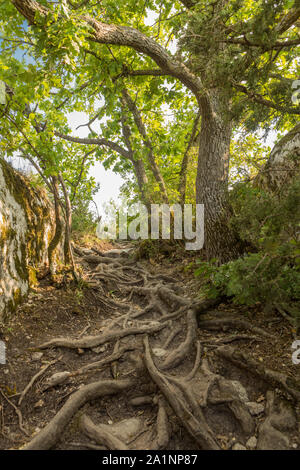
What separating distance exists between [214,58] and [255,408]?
3.62m

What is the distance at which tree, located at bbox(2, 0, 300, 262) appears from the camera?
2910mm

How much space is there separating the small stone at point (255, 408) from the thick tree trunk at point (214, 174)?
9.29 feet

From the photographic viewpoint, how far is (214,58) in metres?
3.04

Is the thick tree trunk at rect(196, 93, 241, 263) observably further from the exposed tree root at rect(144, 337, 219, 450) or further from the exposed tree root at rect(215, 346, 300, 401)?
the exposed tree root at rect(144, 337, 219, 450)

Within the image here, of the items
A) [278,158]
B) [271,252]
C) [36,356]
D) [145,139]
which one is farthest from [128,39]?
[36,356]

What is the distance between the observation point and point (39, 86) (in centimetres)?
475

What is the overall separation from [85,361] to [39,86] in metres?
Answer: 4.49

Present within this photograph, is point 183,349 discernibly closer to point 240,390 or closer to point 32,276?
point 240,390

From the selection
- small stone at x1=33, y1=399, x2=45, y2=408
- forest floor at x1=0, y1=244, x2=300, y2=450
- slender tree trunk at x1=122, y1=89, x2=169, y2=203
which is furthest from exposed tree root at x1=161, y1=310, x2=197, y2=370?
slender tree trunk at x1=122, y1=89, x2=169, y2=203

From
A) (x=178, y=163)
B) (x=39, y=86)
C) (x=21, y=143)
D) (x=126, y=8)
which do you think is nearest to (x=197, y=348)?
(x=21, y=143)

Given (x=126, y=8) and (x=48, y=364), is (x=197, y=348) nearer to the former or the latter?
(x=48, y=364)

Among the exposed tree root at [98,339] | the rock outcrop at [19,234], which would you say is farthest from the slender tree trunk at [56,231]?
the exposed tree root at [98,339]

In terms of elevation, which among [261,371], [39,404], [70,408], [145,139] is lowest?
[39,404]

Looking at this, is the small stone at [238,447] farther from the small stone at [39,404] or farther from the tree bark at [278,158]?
the tree bark at [278,158]
